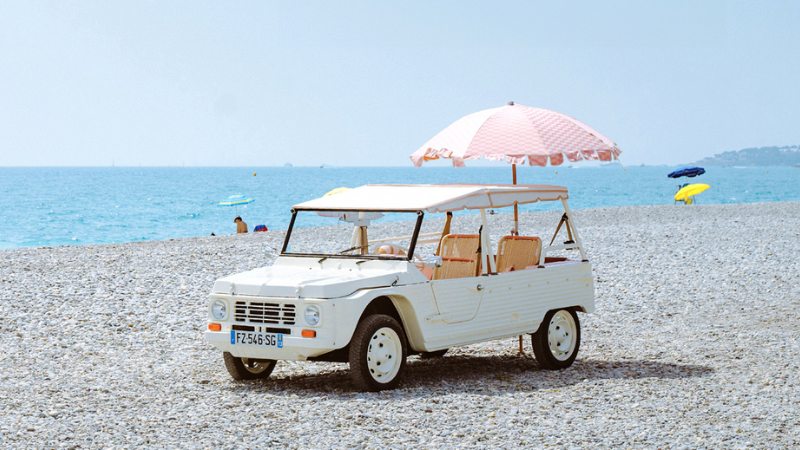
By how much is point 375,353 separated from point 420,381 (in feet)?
3.16

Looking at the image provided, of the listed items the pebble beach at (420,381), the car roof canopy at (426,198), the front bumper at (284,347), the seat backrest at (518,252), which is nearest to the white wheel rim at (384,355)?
the pebble beach at (420,381)

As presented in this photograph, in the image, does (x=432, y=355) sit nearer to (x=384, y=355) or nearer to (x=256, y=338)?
(x=384, y=355)

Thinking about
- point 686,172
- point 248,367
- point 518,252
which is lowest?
point 248,367

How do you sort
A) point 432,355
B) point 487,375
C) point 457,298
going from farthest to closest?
point 432,355, point 487,375, point 457,298

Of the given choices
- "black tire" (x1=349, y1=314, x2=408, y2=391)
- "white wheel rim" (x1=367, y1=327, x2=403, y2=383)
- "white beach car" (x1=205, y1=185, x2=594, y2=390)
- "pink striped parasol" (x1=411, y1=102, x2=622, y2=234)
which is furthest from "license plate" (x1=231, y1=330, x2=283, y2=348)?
"pink striped parasol" (x1=411, y1=102, x2=622, y2=234)

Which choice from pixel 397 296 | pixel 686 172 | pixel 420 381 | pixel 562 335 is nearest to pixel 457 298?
pixel 397 296

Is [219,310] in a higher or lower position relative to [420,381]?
higher

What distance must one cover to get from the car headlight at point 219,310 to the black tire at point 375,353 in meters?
1.11

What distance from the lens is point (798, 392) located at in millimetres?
9531

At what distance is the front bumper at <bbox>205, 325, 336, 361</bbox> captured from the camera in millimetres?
8906

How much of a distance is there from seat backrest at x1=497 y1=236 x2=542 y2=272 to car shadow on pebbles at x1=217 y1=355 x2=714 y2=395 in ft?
3.17

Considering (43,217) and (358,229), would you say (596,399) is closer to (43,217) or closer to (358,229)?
(358,229)

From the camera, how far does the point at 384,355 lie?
938cm

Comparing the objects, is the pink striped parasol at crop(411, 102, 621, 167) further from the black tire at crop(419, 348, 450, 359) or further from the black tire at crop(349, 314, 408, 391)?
the black tire at crop(349, 314, 408, 391)
